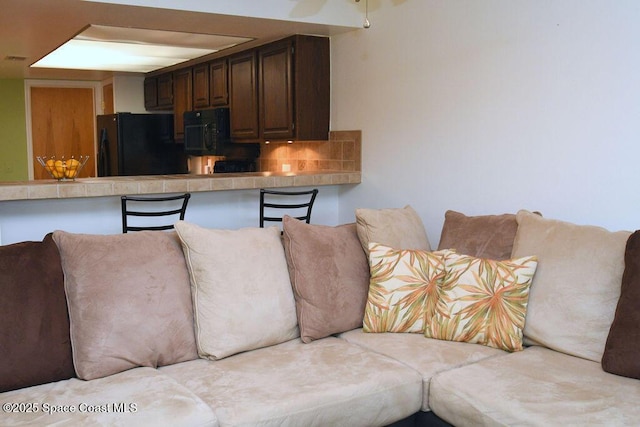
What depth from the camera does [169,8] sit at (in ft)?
13.0

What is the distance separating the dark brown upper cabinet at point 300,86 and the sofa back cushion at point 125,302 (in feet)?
8.81

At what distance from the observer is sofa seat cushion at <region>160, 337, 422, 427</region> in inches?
82.0

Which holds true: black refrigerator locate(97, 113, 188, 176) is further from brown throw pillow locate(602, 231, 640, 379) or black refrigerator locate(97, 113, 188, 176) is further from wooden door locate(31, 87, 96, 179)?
brown throw pillow locate(602, 231, 640, 379)

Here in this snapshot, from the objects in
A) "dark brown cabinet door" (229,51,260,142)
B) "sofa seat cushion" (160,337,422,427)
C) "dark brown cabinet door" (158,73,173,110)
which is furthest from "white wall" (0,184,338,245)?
"dark brown cabinet door" (158,73,173,110)

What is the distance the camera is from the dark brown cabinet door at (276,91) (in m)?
5.06

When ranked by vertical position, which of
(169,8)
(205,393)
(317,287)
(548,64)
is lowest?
(205,393)

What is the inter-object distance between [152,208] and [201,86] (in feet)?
8.32

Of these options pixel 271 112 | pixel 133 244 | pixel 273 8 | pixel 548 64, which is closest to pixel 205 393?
pixel 133 244

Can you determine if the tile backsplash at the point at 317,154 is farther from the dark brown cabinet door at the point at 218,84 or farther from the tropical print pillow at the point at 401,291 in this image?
the tropical print pillow at the point at 401,291

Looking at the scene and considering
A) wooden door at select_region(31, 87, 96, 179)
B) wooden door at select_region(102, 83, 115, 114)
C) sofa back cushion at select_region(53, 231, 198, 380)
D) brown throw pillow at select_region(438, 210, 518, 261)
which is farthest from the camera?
wooden door at select_region(31, 87, 96, 179)

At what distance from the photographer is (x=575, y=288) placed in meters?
2.57

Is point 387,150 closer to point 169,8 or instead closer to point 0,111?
point 169,8

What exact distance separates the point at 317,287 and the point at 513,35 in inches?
74.0

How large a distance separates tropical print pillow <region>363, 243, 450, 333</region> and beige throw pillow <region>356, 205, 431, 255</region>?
0.19m
